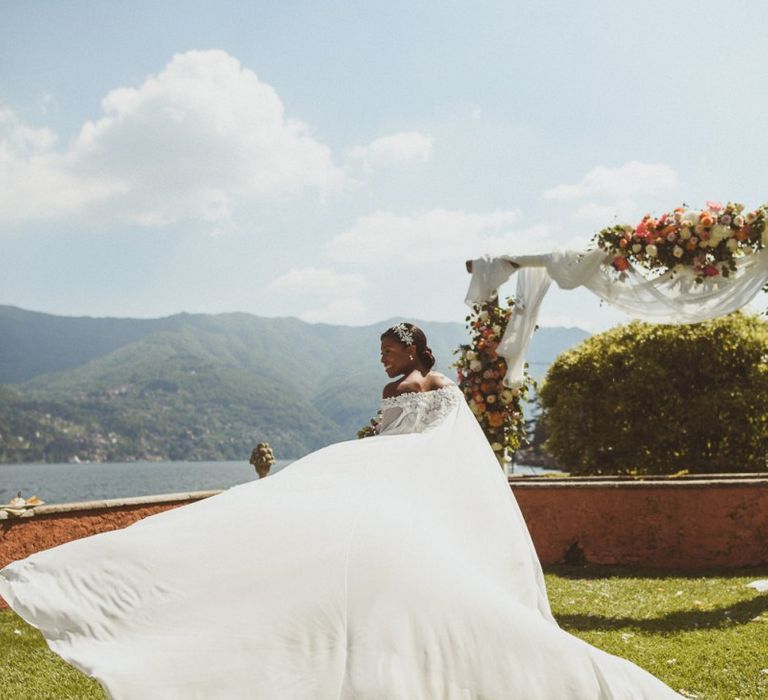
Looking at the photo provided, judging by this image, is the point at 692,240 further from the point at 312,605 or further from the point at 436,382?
the point at 312,605

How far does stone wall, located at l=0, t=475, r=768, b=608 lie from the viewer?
10.3 meters

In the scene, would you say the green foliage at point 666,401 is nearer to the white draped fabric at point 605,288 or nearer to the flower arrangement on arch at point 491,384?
the flower arrangement on arch at point 491,384

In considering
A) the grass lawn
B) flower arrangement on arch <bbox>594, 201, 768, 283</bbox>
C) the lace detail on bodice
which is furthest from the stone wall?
the lace detail on bodice

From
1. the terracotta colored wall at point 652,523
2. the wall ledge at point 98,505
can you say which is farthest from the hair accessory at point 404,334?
the terracotta colored wall at point 652,523

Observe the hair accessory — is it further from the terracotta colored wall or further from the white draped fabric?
the terracotta colored wall

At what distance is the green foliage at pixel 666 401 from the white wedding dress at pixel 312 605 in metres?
12.7

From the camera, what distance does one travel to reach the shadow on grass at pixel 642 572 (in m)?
9.74

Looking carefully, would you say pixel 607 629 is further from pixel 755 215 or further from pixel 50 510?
pixel 50 510

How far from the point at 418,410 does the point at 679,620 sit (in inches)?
145

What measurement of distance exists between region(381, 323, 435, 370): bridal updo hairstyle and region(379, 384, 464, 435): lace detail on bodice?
34 cm

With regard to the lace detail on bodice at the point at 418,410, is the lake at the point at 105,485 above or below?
below

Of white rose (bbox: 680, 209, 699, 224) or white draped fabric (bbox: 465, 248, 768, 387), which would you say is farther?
white rose (bbox: 680, 209, 699, 224)

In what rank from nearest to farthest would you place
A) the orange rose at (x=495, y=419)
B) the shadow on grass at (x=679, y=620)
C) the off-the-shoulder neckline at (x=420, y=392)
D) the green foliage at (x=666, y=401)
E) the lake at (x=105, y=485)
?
the off-the-shoulder neckline at (x=420, y=392), the shadow on grass at (x=679, y=620), the orange rose at (x=495, y=419), the green foliage at (x=666, y=401), the lake at (x=105, y=485)

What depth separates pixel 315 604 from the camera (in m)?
3.94
